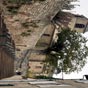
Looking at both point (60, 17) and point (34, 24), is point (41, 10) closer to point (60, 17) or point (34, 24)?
point (34, 24)

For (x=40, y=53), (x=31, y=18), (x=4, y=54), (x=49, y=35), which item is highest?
(x=49, y=35)

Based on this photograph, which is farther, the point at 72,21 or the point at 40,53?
the point at 72,21

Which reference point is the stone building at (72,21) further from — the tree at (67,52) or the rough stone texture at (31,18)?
the rough stone texture at (31,18)

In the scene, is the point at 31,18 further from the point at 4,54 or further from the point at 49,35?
the point at 49,35

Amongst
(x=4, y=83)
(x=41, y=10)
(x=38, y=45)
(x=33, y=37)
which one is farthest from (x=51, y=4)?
(x=38, y=45)

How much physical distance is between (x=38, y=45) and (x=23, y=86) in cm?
2241

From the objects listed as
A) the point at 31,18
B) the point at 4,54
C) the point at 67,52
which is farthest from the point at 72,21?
the point at 4,54

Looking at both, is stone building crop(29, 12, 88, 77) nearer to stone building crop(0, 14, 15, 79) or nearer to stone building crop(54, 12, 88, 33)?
stone building crop(54, 12, 88, 33)

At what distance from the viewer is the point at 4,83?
1512 cm

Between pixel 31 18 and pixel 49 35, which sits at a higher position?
pixel 49 35

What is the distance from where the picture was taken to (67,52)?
38031mm

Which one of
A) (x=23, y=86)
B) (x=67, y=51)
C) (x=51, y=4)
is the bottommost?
(x=23, y=86)

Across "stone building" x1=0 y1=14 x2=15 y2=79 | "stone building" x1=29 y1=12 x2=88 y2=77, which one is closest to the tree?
"stone building" x1=29 y1=12 x2=88 y2=77

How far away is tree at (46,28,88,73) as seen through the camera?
125 feet
